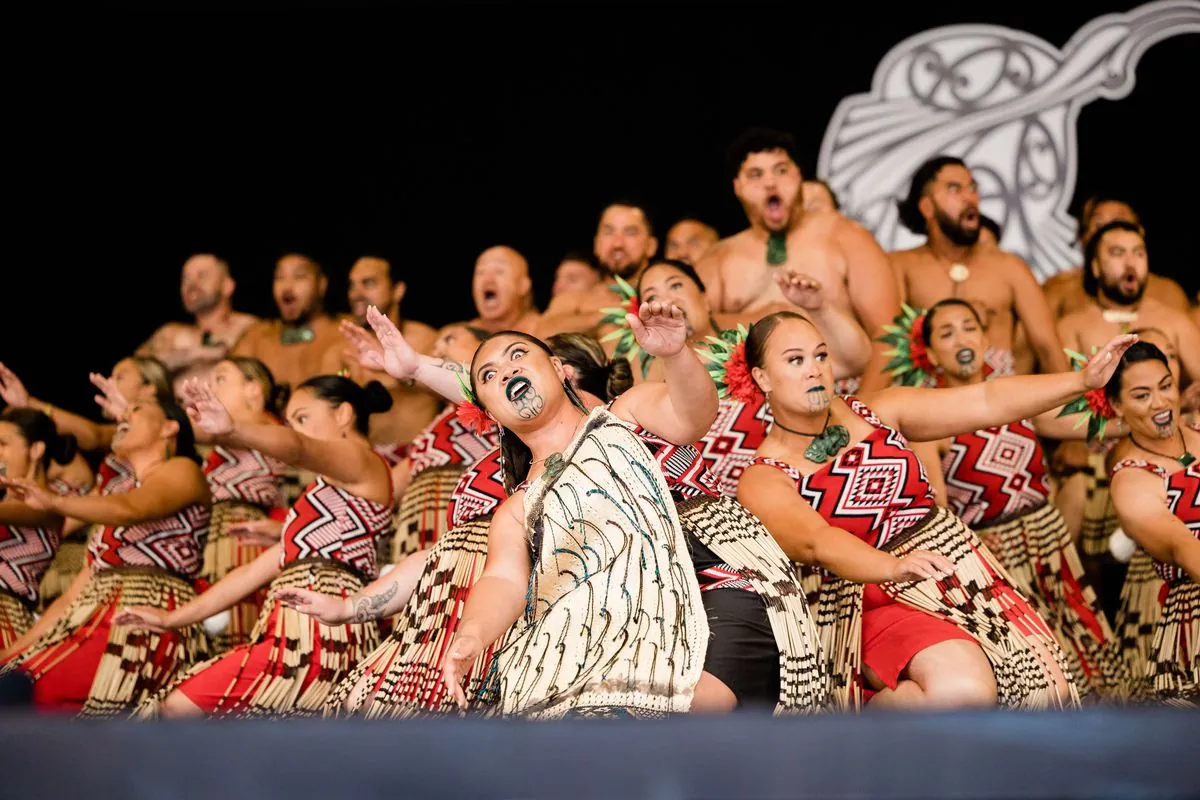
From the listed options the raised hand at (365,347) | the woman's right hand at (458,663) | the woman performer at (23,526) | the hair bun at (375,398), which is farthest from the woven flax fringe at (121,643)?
the woman's right hand at (458,663)

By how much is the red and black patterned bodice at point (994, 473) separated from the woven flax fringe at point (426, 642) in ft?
4.56

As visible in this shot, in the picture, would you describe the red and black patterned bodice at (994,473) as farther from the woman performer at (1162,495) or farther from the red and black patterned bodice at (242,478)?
the red and black patterned bodice at (242,478)

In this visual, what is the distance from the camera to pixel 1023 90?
6.23 m

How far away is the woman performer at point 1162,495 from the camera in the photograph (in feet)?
12.0

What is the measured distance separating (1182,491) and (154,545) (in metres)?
2.78

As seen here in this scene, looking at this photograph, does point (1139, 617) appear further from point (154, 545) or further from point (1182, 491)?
point (154, 545)

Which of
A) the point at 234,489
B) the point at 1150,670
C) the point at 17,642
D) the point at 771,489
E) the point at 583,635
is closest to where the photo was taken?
the point at 583,635

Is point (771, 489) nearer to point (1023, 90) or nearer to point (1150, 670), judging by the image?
point (1150, 670)

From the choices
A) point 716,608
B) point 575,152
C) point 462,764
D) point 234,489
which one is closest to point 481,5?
point 575,152

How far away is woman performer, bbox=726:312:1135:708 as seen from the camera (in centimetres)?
308

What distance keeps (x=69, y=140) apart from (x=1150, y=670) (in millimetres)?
5030

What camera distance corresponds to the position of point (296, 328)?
5.82 meters

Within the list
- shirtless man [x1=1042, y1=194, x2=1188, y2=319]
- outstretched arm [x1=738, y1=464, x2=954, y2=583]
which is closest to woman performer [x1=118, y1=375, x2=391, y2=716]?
outstretched arm [x1=738, y1=464, x2=954, y2=583]

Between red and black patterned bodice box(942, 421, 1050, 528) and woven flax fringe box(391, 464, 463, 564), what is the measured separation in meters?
1.37
